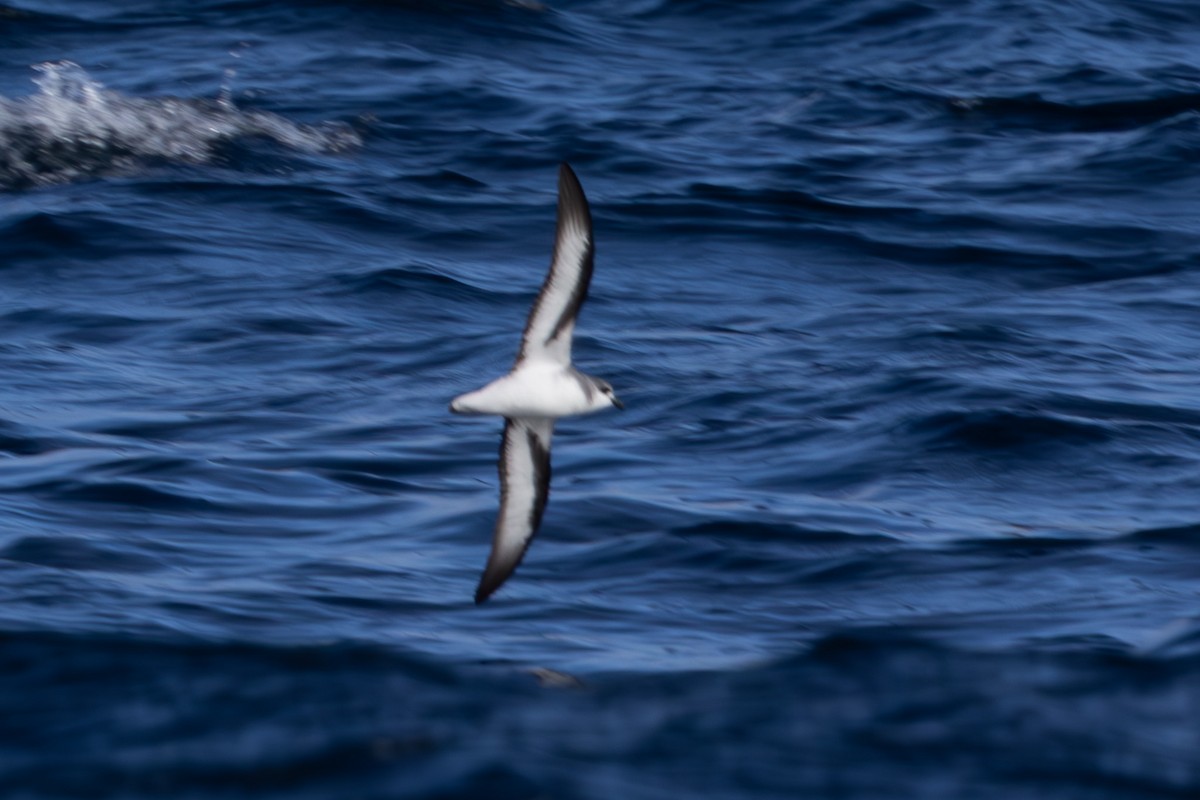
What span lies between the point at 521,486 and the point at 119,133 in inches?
375

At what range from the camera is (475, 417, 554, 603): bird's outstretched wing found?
7559 millimetres

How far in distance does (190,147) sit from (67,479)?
21.6 ft

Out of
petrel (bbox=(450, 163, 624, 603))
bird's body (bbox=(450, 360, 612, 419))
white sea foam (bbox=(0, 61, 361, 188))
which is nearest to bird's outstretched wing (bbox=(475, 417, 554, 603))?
petrel (bbox=(450, 163, 624, 603))

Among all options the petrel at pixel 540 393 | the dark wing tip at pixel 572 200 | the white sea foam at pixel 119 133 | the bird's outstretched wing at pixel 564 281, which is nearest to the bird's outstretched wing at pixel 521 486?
the petrel at pixel 540 393

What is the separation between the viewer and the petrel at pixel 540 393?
6.76 meters

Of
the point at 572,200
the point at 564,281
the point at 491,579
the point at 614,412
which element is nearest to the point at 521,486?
the point at 491,579

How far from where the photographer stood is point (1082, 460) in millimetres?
10156

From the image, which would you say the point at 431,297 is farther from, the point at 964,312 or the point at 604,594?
the point at 604,594

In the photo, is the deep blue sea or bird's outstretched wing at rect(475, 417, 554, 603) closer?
the deep blue sea

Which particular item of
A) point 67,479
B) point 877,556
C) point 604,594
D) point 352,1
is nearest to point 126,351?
point 67,479

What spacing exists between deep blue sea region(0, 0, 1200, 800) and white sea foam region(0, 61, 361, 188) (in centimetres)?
6

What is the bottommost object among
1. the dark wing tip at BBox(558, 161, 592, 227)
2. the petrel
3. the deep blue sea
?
the deep blue sea

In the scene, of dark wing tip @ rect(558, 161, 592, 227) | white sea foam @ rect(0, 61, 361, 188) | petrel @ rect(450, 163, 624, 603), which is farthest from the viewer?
white sea foam @ rect(0, 61, 361, 188)

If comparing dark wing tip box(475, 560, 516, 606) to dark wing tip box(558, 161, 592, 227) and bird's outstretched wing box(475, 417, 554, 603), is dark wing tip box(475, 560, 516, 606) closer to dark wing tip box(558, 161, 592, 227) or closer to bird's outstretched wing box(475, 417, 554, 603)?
bird's outstretched wing box(475, 417, 554, 603)
